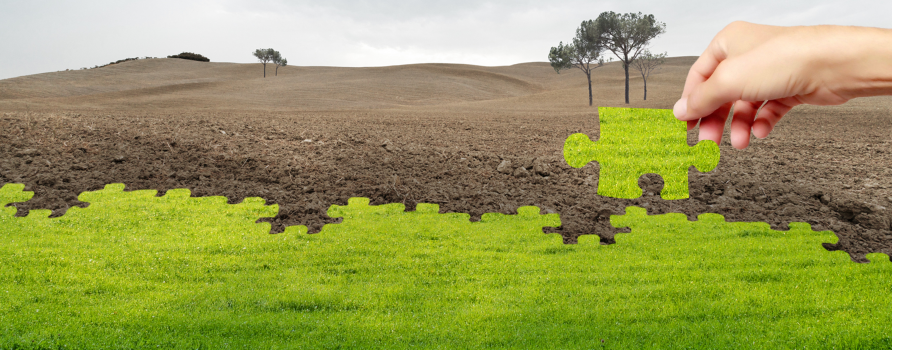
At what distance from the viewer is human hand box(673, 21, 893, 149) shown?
1.74 meters

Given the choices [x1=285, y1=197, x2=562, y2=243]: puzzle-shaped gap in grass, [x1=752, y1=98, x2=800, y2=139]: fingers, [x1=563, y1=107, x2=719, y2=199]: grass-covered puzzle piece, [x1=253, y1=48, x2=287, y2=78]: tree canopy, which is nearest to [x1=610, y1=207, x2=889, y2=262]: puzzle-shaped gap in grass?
[x1=285, y1=197, x2=562, y2=243]: puzzle-shaped gap in grass

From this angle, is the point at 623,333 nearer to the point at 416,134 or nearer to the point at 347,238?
the point at 347,238

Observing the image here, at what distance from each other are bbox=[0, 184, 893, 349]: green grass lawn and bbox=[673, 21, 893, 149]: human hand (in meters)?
2.50

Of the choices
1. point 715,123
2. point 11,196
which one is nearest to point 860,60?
point 715,123

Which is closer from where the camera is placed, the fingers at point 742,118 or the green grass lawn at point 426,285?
Answer: the fingers at point 742,118

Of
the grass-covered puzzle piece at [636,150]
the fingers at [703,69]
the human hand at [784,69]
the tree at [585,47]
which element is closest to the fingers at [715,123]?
the human hand at [784,69]

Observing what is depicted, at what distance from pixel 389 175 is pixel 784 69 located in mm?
7331

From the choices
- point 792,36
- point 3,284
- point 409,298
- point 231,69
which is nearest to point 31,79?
point 231,69

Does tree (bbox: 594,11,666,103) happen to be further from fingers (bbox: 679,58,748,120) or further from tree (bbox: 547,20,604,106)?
fingers (bbox: 679,58,748,120)

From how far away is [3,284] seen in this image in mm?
4953

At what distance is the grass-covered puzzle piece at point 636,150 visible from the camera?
4.45 meters

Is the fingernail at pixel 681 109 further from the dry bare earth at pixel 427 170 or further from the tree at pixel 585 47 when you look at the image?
the tree at pixel 585 47

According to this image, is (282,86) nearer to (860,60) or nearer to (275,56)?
(275,56)

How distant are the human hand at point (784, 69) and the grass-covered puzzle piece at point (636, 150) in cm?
Result: 205
